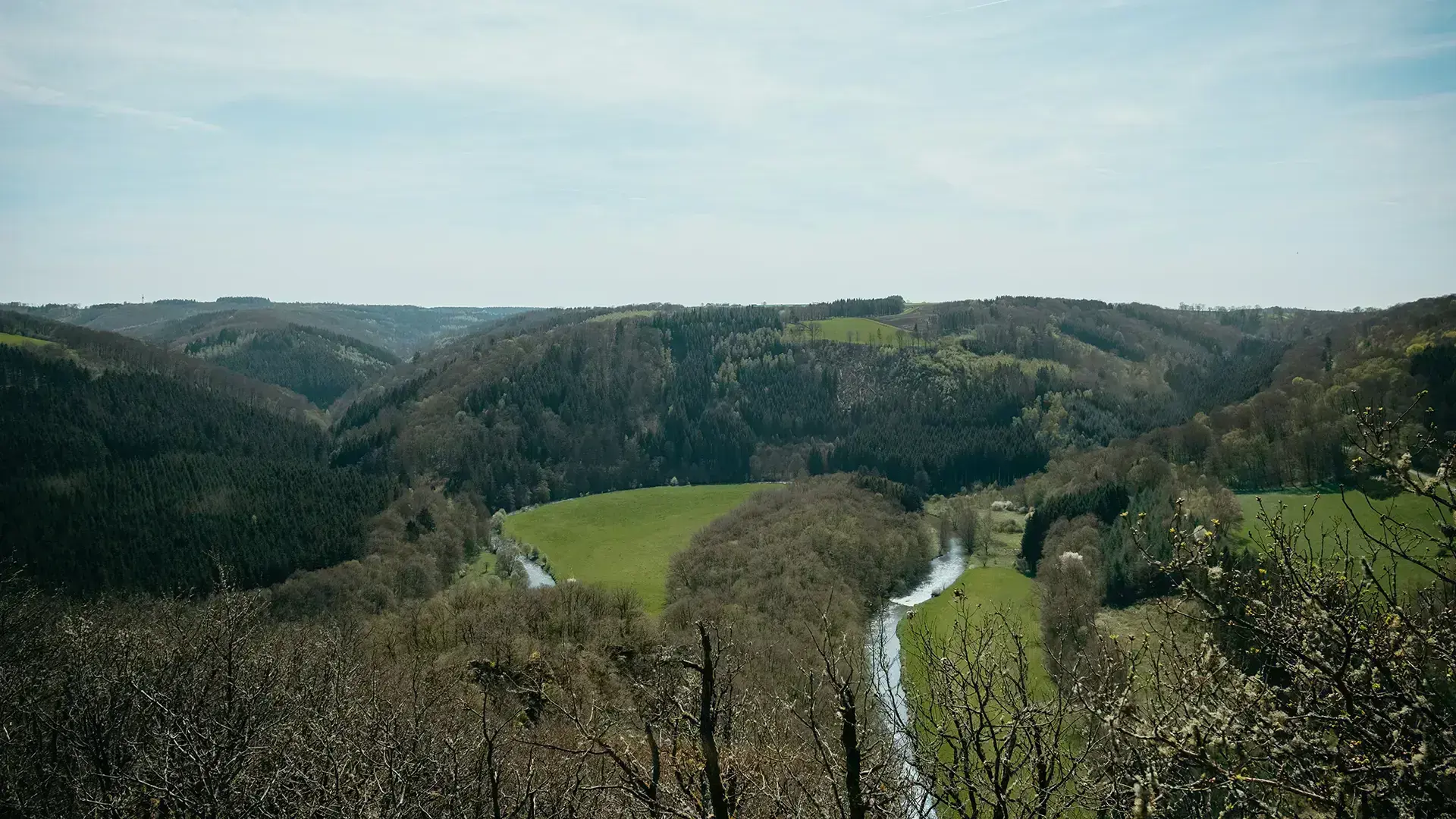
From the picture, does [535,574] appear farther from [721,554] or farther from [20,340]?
[20,340]

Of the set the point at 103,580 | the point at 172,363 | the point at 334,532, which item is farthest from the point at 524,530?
the point at 172,363

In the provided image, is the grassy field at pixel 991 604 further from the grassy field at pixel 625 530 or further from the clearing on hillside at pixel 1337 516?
the grassy field at pixel 625 530

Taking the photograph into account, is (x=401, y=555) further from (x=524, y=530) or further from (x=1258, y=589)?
(x=1258, y=589)

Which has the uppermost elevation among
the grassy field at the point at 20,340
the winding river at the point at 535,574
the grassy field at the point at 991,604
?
the grassy field at the point at 20,340

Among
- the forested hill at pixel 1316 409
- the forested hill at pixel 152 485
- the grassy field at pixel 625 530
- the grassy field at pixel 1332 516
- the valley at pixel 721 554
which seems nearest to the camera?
the valley at pixel 721 554

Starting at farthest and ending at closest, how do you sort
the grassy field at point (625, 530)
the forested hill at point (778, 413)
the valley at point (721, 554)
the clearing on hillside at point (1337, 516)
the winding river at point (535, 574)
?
1. the forested hill at point (778, 413)
2. the winding river at point (535, 574)
3. the grassy field at point (625, 530)
4. the clearing on hillside at point (1337, 516)
5. the valley at point (721, 554)

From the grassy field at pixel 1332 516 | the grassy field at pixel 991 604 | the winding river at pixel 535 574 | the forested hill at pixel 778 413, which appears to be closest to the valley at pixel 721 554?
the grassy field at pixel 991 604

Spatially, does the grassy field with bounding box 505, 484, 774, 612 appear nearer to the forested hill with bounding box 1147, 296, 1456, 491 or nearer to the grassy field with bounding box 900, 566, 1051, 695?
the grassy field with bounding box 900, 566, 1051, 695
